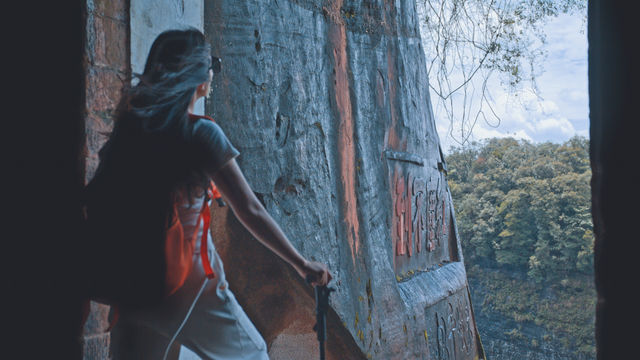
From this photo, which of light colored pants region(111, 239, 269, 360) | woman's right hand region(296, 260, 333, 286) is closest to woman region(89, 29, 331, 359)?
light colored pants region(111, 239, 269, 360)

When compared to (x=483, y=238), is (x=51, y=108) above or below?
above

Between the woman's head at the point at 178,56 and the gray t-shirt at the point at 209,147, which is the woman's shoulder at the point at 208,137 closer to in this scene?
the gray t-shirt at the point at 209,147

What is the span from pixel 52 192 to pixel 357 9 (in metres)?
2.14

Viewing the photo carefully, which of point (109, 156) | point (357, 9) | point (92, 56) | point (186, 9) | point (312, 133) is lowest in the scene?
point (109, 156)

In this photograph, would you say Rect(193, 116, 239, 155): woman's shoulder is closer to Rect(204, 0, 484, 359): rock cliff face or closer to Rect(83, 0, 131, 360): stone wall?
Rect(83, 0, 131, 360): stone wall

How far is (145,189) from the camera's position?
2021mm

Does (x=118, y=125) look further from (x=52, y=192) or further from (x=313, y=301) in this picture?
(x=313, y=301)

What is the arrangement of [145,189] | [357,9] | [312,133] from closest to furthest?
[145,189] → [312,133] → [357,9]

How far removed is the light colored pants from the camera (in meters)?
2.00

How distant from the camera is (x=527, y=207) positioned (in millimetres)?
23391

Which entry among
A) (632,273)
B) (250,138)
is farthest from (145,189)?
(632,273)

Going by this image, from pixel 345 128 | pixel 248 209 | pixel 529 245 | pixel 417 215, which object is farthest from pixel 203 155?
pixel 529 245

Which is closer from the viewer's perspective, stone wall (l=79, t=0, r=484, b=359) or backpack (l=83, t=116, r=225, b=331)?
backpack (l=83, t=116, r=225, b=331)

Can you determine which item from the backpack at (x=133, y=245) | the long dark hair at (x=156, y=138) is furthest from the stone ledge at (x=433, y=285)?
the long dark hair at (x=156, y=138)
